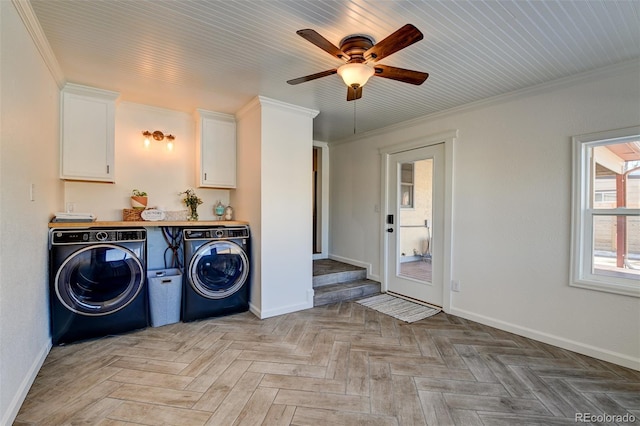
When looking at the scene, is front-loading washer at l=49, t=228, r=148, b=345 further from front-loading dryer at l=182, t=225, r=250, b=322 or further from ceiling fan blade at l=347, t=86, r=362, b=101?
ceiling fan blade at l=347, t=86, r=362, b=101

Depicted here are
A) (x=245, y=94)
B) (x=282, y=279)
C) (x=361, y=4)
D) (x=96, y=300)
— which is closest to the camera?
(x=361, y=4)

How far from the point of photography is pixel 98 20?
189 cm

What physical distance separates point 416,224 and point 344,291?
4.25 ft

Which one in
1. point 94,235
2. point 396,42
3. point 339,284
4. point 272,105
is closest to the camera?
point 396,42

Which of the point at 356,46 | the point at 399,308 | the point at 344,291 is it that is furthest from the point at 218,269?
the point at 356,46

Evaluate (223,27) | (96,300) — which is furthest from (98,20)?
(96,300)

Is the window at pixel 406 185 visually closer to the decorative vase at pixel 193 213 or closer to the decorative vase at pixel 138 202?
the decorative vase at pixel 193 213

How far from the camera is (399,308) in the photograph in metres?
3.63

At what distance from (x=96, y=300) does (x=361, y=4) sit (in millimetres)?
3134

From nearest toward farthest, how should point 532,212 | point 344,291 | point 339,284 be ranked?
point 532,212
point 344,291
point 339,284

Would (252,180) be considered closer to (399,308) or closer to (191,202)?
(191,202)

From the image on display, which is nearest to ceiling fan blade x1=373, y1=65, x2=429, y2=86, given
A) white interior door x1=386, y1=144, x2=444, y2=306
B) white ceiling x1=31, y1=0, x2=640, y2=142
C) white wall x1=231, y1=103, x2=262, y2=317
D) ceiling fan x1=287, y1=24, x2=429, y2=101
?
ceiling fan x1=287, y1=24, x2=429, y2=101

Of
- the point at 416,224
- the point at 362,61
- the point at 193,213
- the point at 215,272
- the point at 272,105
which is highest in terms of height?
the point at 272,105

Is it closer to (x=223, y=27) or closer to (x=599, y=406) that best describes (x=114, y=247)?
(x=223, y=27)
